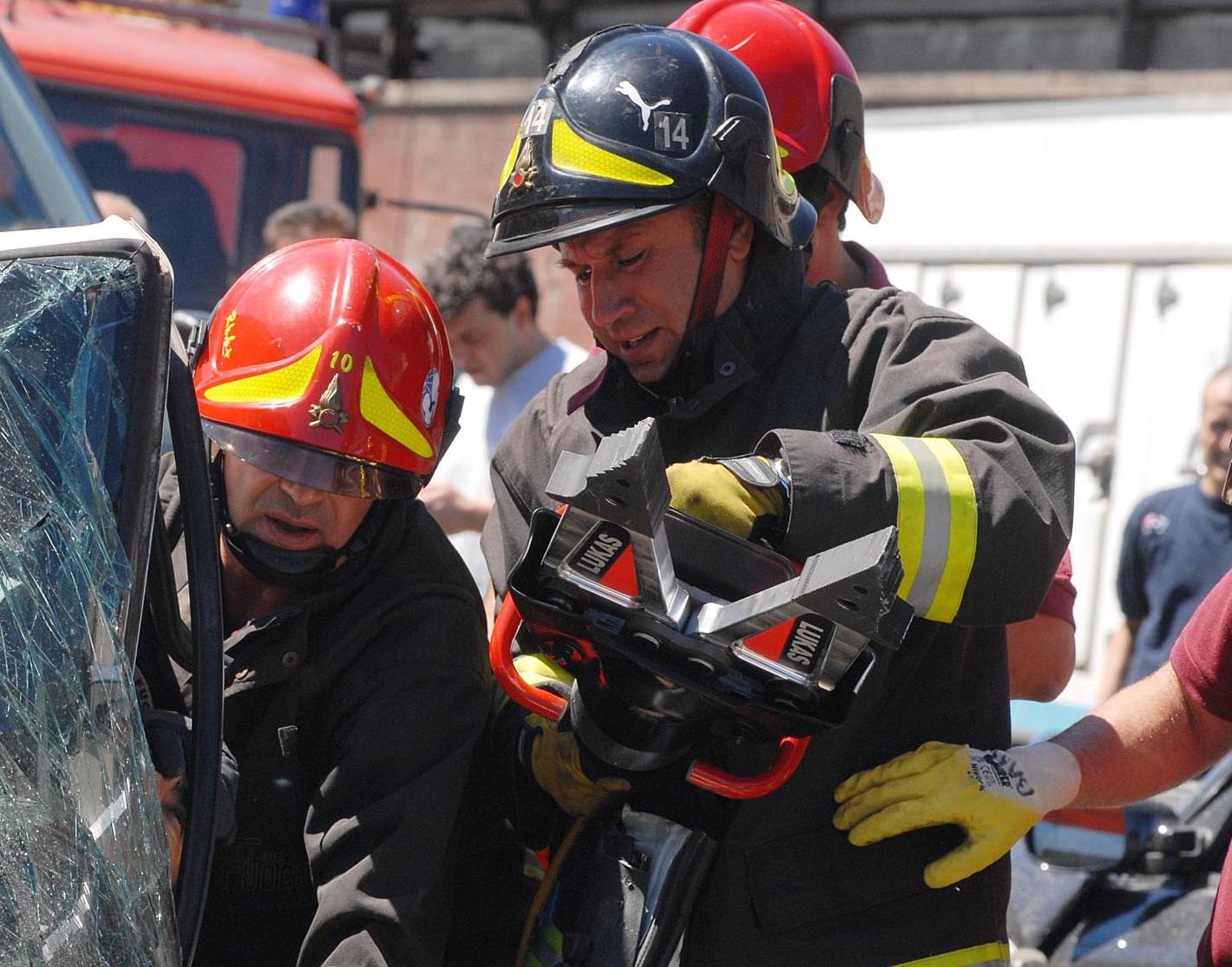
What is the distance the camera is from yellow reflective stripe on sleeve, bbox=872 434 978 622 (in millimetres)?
1810

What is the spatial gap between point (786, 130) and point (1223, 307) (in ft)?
15.9

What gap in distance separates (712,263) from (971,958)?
0.88 m

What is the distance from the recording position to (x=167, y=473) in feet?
7.74

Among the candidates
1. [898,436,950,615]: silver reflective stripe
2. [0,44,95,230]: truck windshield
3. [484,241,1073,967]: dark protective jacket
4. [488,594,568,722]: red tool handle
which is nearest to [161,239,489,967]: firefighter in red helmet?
[488,594,568,722]: red tool handle

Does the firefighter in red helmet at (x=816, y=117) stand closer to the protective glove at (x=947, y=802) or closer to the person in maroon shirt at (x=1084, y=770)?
the person in maroon shirt at (x=1084, y=770)

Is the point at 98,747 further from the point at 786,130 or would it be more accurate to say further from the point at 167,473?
Result: the point at 786,130

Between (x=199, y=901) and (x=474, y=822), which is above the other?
(x=199, y=901)

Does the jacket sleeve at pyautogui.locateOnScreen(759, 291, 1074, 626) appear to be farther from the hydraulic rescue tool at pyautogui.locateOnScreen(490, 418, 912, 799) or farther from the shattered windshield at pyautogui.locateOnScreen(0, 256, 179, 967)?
the shattered windshield at pyautogui.locateOnScreen(0, 256, 179, 967)

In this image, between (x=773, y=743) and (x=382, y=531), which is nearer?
(x=773, y=743)

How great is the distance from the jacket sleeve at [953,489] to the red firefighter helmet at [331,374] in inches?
23.5

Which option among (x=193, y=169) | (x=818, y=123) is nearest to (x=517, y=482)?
(x=818, y=123)

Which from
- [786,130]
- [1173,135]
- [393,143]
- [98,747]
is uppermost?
[786,130]

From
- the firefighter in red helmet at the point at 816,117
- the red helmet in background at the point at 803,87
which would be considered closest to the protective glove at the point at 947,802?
the firefighter in red helmet at the point at 816,117

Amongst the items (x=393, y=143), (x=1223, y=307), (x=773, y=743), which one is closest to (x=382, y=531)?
(x=773, y=743)
